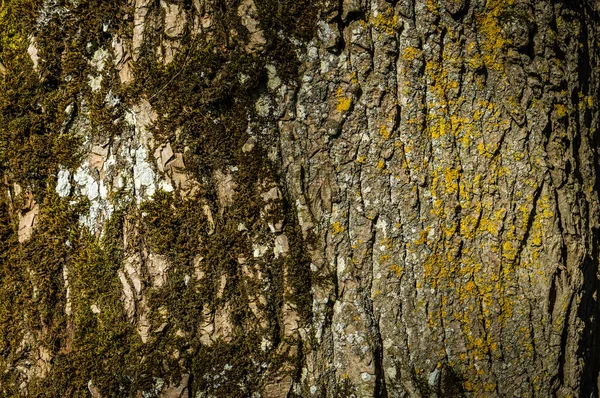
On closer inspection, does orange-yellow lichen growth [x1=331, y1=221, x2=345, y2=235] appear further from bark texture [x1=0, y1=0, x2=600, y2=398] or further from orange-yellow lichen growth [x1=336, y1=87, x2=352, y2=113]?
orange-yellow lichen growth [x1=336, y1=87, x2=352, y2=113]

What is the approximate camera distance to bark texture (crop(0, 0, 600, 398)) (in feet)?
5.11

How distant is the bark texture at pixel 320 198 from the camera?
1558 mm

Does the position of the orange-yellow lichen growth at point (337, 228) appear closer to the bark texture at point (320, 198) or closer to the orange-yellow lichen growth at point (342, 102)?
the bark texture at point (320, 198)

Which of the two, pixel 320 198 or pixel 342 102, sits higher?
pixel 342 102

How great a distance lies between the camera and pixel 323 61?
61.8 inches

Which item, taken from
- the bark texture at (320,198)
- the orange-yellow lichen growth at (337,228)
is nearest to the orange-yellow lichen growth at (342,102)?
the bark texture at (320,198)

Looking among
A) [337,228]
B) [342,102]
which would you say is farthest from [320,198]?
[342,102]

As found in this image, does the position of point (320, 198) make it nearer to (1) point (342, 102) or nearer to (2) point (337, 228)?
(2) point (337, 228)

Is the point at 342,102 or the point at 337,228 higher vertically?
the point at 342,102

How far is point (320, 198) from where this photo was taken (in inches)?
62.5

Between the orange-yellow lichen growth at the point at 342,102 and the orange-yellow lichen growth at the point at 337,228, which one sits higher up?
the orange-yellow lichen growth at the point at 342,102

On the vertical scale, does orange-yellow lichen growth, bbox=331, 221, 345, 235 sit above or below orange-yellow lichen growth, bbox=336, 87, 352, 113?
below

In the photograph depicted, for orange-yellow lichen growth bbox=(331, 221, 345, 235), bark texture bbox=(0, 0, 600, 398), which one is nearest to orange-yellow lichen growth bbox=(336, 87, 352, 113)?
bark texture bbox=(0, 0, 600, 398)

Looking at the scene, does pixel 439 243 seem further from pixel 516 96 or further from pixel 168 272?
pixel 168 272
